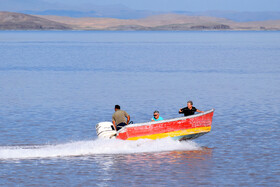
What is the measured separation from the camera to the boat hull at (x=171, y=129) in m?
22.5

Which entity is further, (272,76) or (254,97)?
(272,76)

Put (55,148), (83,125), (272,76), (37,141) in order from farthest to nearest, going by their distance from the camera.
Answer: (272,76), (83,125), (37,141), (55,148)

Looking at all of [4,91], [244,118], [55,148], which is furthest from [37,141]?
[4,91]

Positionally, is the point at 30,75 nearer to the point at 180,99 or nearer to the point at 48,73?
the point at 48,73

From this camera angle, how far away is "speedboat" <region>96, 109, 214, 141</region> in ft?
74.0

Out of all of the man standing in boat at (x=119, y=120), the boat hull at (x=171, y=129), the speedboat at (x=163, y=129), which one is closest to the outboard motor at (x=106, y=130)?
the speedboat at (x=163, y=129)

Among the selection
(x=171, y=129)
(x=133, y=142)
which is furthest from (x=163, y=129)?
(x=133, y=142)

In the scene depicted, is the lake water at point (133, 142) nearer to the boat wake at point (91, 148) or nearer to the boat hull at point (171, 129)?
the boat wake at point (91, 148)

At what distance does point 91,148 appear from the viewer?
2234cm

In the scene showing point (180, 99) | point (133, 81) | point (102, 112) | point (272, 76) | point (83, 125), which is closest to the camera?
point (83, 125)

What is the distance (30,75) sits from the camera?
60469 mm

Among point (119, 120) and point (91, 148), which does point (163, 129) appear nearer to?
point (119, 120)

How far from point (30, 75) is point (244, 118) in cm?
3463

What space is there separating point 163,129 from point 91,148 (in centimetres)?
312
